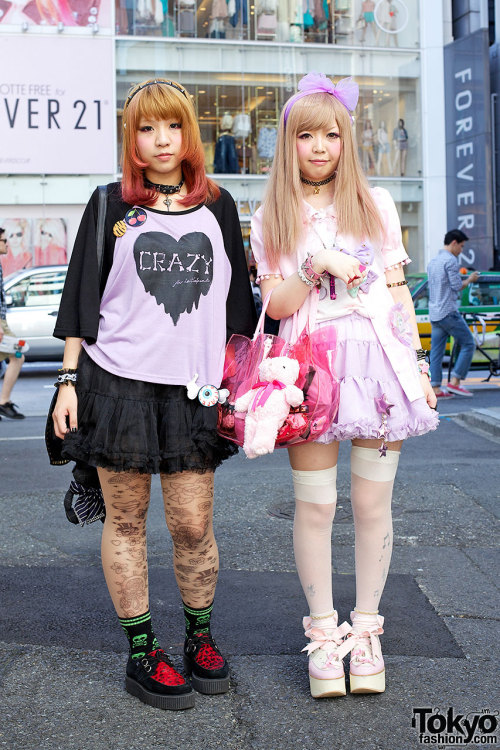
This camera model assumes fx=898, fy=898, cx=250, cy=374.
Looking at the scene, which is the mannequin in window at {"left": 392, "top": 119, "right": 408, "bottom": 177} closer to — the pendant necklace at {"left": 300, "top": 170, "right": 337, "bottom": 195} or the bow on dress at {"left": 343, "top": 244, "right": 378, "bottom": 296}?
the pendant necklace at {"left": 300, "top": 170, "right": 337, "bottom": 195}

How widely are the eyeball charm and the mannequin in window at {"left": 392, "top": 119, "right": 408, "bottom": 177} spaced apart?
23241mm

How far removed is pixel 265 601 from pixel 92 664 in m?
0.90

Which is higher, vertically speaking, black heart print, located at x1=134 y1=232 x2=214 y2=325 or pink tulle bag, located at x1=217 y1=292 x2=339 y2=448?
black heart print, located at x1=134 y1=232 x2=214 y2=325

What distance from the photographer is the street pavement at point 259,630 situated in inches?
103

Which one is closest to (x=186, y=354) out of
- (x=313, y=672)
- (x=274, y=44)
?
(x=313, y=672)

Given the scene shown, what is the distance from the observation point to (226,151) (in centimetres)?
2352

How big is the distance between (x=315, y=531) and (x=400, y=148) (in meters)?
23.4

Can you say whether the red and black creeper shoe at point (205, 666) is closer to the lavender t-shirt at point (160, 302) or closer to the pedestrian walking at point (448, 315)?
the lavender t-shirt at point (160, 302)

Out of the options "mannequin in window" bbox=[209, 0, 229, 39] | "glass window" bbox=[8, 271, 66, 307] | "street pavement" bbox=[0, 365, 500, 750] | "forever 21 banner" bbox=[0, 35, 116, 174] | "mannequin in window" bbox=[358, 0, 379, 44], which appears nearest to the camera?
"street pavement" bbox=[0, 365, 500, 750]

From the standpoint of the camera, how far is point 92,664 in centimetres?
313

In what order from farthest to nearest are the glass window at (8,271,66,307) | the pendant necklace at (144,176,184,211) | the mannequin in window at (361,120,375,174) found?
1. the mannequin in window at (361,120,375,174)
2. the glass window at (8,271,66,307)
3. the pendant necklace at (144,176,184,211)

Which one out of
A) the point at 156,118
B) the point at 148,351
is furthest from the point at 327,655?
the point at 156,118

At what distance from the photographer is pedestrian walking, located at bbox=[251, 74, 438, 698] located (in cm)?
282

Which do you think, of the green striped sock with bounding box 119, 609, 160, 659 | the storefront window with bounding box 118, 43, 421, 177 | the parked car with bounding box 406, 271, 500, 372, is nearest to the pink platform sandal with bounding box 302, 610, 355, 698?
the green striped sock with bounding box 119, 609, 160, 659
